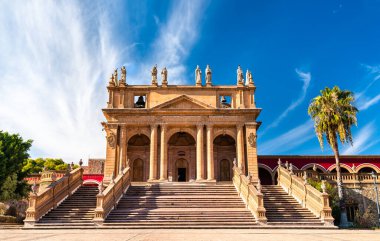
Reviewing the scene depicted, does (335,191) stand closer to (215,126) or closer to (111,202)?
(215,126)

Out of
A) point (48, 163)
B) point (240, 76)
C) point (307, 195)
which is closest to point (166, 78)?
point (240, 76)

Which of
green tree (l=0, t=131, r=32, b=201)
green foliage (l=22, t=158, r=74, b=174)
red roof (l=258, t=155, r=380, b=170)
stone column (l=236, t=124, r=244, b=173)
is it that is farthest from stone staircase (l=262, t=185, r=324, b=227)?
green foliage (l=22, t=158, r=74, b=174)

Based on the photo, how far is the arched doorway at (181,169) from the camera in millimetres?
32938

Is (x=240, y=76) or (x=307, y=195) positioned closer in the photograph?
(x=307, y=195)

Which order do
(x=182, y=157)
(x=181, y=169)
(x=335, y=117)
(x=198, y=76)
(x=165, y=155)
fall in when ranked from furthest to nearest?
(x=181, y=169)
(x=182, y=157)
(x=198, y=76)
(x=165, y=155)
(x=335, y=117)

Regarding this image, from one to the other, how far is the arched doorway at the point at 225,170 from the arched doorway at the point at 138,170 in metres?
7.94

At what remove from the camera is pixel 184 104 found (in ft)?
101

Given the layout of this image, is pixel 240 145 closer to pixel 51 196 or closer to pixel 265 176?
pixel 265 176

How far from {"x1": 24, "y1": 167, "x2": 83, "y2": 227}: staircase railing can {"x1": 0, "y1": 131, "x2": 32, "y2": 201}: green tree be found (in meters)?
4.66

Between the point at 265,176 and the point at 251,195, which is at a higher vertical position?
the point at 265,176

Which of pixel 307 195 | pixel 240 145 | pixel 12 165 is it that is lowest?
pixel 307 195

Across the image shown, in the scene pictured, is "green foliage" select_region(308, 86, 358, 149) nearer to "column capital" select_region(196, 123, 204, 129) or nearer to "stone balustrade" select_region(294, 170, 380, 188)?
"stone balustrade" select_region(294, 170, 380, 188)

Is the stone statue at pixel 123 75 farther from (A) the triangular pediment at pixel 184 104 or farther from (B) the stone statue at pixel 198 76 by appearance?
(B) the stone statue at pixel 198 76

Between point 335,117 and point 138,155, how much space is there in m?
18.7
